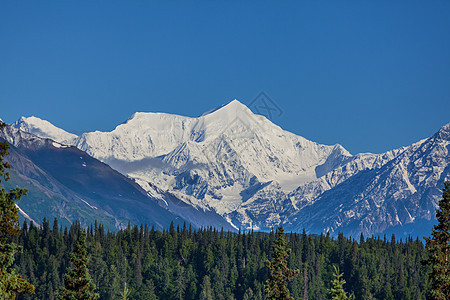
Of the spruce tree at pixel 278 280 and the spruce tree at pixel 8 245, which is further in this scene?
the spruce tree at pixel 278 280

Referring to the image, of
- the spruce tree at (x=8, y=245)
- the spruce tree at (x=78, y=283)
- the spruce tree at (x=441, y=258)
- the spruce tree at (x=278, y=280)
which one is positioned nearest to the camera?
the spruce tree at (x=8, y=245)

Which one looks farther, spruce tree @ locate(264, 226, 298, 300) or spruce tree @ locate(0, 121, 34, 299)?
spruce tree @ locate(264, 226, 298, 300)

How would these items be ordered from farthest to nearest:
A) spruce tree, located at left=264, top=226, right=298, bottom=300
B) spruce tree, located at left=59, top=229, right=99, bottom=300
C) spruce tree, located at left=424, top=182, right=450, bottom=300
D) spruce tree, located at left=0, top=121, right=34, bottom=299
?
spruce tree, located at left=264, top=226, right=298, bottom=300
spruce tree, located at left=424, top=182, right=450, bottom=300
spruce tree, located at left=59, top=229, right=99, bottom=300
spruce tree, located at left=0, top=121, right=34, bottom=299

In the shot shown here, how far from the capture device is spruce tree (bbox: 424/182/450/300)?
232 feet

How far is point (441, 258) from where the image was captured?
7175 cm

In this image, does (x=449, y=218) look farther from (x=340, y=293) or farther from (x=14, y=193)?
(x=14, y=193)

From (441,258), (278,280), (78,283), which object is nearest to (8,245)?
(78,283)

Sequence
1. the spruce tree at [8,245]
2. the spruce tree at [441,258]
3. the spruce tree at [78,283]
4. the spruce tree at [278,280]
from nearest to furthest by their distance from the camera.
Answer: the spruce tree at [8,245], the spruce tree at [78,283], the spruce tree at [441,258], the spruce tree at [278,280]

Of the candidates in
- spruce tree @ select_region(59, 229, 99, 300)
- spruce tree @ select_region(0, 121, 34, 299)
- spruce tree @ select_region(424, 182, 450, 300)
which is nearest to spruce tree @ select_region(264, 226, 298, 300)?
spruce tree @ select_region(424, 182, 450, 300)

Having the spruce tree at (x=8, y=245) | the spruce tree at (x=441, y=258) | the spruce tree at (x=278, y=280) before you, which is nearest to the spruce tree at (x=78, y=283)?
the spruce tree at (x=8, y=245)

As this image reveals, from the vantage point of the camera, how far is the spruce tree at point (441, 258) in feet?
232

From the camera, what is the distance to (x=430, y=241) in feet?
235

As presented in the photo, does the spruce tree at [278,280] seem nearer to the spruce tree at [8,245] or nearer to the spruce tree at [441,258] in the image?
the spruce tree at [441,258]

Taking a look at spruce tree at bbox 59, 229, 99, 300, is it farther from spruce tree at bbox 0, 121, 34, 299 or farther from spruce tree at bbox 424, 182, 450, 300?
spruce tree at bbox 424, 182, 450, 300
